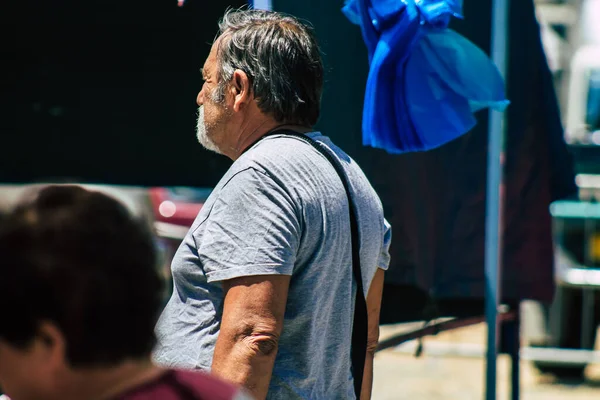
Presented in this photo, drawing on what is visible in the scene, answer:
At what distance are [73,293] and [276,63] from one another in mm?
867

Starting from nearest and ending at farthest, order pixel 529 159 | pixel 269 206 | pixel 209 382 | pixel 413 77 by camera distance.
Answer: pixel 209 382, pixel 269 206, pixel 413 77, pixel 529 159

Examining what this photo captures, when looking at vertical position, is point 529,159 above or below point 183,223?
above

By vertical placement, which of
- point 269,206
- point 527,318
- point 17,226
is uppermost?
point 17,226

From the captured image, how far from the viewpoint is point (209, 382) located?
3.45 feet

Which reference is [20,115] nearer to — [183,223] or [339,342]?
[339,342]

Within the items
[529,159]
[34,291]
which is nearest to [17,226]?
[34,291]

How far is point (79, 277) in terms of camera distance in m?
0.95

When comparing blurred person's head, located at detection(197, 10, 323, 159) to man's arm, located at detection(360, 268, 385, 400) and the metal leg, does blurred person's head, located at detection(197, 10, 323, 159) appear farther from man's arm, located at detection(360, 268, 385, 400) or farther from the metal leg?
the metal leg

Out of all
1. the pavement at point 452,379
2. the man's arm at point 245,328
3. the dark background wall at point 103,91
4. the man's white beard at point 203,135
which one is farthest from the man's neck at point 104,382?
the pavement at point 452,379

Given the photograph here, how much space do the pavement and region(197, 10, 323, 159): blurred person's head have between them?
3946 millimetres

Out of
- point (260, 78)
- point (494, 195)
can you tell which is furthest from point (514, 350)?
point (260, 78)

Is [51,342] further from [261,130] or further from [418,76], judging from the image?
[418,76]

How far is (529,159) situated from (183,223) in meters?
3.09

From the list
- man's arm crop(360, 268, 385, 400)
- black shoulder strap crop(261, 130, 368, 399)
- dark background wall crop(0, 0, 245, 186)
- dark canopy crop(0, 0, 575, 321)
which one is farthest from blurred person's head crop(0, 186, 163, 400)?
dark background wall crop(0, 0, 245, 186)
